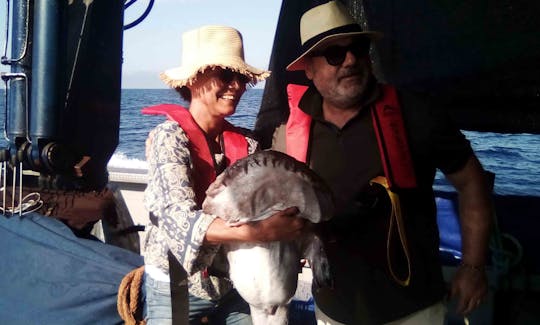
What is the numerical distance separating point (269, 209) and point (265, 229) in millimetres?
59

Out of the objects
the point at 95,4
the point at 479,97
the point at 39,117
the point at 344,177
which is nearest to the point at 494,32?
the point at 479,97

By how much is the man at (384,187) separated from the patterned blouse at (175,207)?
481mm

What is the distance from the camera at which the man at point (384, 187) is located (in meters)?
1.70

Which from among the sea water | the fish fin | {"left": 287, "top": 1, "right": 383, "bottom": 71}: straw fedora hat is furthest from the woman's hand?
the sea water

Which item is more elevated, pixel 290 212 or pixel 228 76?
pixel 228 76

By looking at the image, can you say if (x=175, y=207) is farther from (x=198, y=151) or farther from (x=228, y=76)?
(x=228, y=76)

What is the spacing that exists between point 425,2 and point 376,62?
0.51 meters

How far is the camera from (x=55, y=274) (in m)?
2.63

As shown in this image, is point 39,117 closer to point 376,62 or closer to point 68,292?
point 68,292

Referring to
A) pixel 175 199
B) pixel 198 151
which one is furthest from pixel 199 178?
pixel 175 199

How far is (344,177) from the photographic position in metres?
1.76

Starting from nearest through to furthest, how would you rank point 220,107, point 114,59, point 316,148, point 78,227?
1. point 220,107
2. point 316,148
3. point 78,227
4. point 114,59

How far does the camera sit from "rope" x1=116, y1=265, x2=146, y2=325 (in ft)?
7.86

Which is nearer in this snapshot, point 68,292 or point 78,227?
point 68,292
